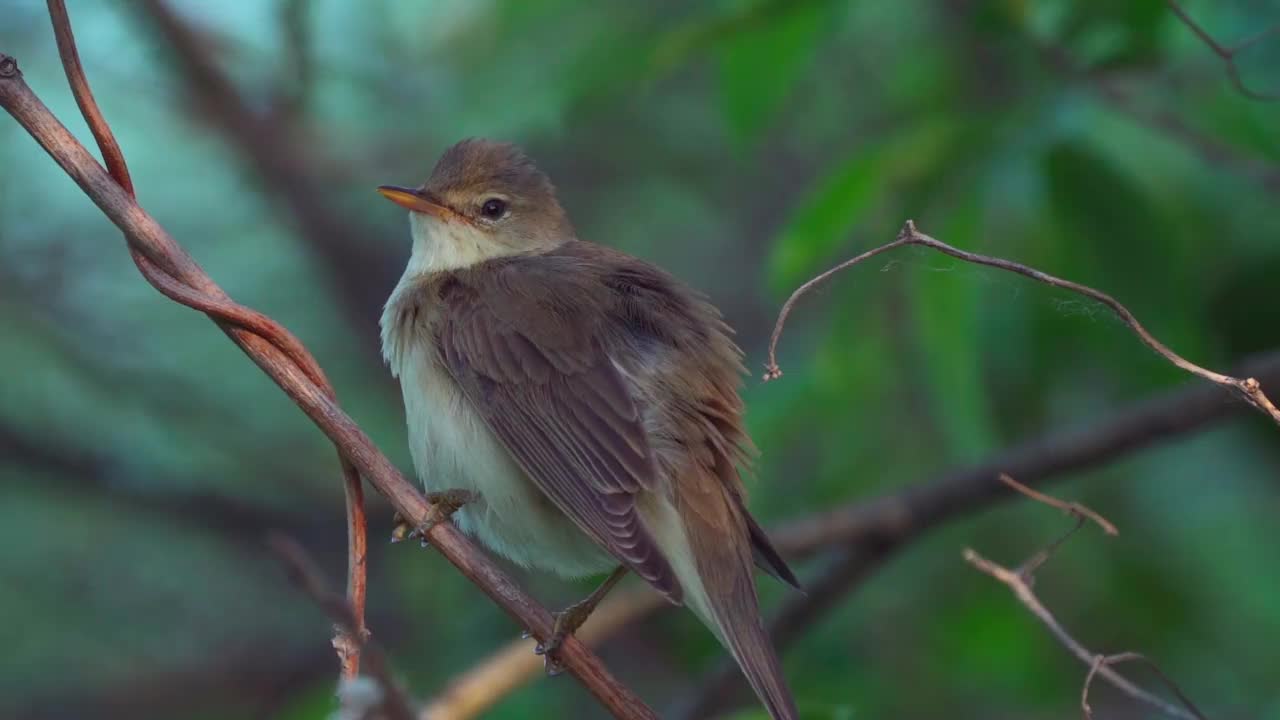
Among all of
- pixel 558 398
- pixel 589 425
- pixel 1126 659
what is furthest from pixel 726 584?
pixel 1126 659

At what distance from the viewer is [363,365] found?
700 cm

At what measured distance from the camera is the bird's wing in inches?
119

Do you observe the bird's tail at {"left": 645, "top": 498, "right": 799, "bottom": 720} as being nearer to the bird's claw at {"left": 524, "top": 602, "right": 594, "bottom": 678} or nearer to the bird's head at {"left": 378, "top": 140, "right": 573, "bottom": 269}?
the bird's claw at {"left": 524, "top": 602, "right": 594, "bottom": 678}

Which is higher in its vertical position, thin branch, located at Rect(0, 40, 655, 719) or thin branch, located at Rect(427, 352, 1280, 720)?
thin branch, located at Rect(0, 40, 655, 719)

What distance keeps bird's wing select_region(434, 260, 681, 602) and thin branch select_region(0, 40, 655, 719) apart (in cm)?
43

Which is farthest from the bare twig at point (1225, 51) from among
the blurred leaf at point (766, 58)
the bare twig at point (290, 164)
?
the bare twig at point (290, 164)

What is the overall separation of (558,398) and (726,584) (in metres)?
0.60

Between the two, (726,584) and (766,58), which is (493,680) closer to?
(726,584)

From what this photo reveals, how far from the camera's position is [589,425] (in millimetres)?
3213

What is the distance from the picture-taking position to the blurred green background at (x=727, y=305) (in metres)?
3.82

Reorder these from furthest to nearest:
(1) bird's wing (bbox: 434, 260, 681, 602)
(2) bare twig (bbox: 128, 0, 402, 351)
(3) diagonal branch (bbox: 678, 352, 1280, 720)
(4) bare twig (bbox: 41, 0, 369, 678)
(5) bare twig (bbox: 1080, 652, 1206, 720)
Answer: (2) bare twig (bbox: 128, 0, 402, 351) < (3) diagonal branch (bbox: 678, 352, 1280, 720) < (1) bird's wing (bbox: 434, 260, 681, 602) < (5) bare twig (bbox: 1080, 652, 1206, 720) < (4) bare twig (bbox: 41, 0, 369, 678)

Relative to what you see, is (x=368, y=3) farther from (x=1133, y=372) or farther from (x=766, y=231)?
(x=1133, y=372)

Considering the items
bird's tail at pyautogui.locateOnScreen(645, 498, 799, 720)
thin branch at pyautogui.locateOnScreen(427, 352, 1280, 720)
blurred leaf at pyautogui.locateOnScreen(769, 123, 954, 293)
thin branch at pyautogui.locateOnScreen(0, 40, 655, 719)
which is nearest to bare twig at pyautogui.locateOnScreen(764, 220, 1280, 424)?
thin branch at pyautogui.locateOnScreen(0, 40, 655, 719)

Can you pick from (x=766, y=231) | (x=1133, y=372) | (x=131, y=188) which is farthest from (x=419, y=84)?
(x=131, y=188)
